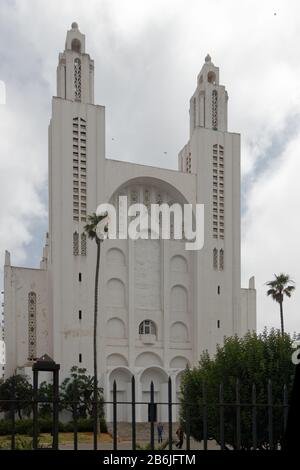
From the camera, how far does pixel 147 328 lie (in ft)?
161

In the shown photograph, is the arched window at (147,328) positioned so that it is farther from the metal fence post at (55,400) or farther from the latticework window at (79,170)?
the metal fence post at (55,400)

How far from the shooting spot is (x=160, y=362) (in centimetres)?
4841

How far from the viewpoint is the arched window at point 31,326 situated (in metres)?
45.8

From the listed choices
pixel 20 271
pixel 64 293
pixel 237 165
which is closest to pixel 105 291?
pixel 64 293

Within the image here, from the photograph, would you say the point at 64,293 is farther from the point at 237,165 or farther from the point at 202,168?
the point at 237,165

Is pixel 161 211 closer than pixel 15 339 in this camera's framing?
No

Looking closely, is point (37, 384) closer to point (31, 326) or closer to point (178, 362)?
point (31, 326)

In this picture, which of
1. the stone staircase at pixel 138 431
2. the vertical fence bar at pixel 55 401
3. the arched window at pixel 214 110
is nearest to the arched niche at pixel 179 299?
the stone staircase at pixel 138 431

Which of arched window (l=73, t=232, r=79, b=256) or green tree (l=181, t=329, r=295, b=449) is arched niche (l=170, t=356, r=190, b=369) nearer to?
arched window (l=73, t=232, r=79, b=256)

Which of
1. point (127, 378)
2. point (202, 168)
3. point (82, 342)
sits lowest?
point (127, 378)

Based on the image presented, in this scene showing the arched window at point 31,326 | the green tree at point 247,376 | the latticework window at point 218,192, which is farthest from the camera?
the latticework window at point 218,192

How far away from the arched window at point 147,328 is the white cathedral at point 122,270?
87 mm

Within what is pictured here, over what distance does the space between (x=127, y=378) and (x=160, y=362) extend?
315 cm

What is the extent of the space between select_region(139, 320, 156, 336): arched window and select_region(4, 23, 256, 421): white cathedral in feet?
0.29
